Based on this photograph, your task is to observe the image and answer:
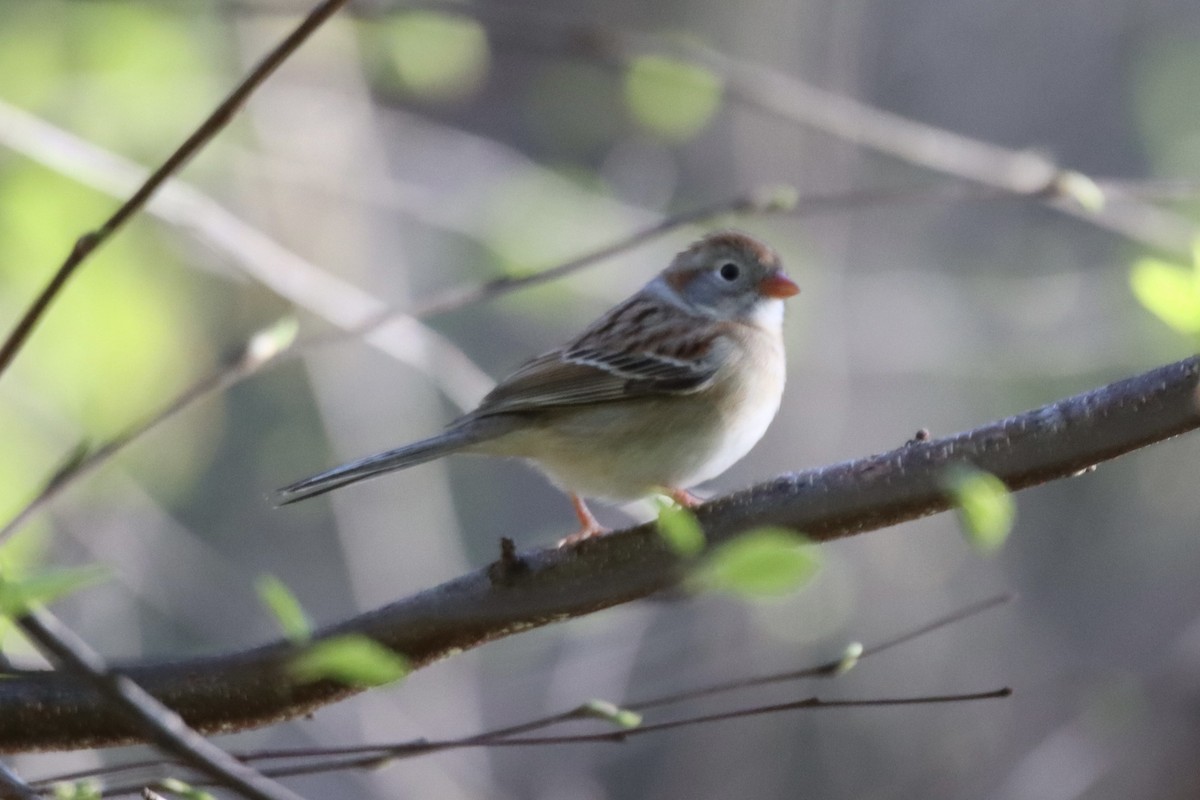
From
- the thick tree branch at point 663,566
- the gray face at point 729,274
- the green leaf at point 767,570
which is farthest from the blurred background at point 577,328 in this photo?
the green leaf at point 767,570

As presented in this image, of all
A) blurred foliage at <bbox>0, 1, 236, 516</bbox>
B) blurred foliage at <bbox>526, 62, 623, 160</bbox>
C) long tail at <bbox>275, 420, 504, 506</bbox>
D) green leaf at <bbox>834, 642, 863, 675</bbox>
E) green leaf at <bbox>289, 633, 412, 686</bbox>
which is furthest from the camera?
blurred foliage at <bbox>526, 62, 623, 160</bbox>

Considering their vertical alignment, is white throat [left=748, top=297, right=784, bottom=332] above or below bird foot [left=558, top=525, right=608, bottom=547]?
above

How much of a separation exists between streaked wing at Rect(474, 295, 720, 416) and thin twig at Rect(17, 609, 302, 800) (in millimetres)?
1905

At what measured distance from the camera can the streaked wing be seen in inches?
117

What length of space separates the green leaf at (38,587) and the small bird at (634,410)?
1.63 metres

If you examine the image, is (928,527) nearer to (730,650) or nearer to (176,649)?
(730,650)

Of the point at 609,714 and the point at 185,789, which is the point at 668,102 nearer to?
the point at 609,714

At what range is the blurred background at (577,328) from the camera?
3459 millimetres

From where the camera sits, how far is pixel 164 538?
15.4ft

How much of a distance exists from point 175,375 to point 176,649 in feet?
7.05

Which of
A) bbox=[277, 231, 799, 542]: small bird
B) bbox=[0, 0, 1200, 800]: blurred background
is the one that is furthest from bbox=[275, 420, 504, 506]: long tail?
bbox=[0, 0, 1200, 800]: blurred background

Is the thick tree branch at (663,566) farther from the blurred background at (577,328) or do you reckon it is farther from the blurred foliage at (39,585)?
the blurred background at (577,328)

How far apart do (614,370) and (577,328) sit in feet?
7.72

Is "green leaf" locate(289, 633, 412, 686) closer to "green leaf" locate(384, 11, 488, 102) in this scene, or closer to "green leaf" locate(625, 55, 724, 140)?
"green leaf" locate(625, 55, 724, 140)
